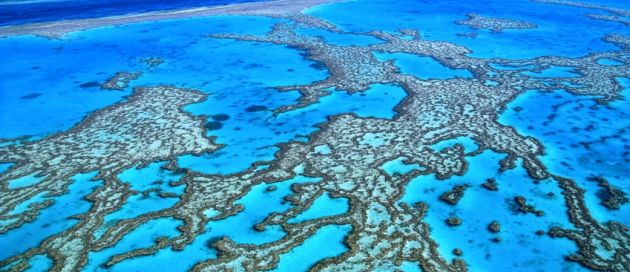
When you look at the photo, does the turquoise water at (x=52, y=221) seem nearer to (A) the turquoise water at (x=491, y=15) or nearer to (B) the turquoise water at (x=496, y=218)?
(B) the turquoise water at (x=496, y=218)

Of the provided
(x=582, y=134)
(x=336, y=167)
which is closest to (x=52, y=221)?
(x=336, y=167)

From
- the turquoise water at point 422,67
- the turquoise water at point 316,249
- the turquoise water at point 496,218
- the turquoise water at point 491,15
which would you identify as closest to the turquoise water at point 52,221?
the turquoise water at point 316,249

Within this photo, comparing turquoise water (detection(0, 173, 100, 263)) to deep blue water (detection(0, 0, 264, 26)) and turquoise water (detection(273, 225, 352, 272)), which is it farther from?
deep blue water (detection(0, 0, 264, 26))

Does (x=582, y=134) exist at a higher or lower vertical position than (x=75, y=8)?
lower

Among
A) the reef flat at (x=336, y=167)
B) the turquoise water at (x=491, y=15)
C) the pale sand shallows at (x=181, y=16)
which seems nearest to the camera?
the reef flat at (x=336, y=167)

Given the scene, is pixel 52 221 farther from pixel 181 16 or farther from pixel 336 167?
pixel 181 16
